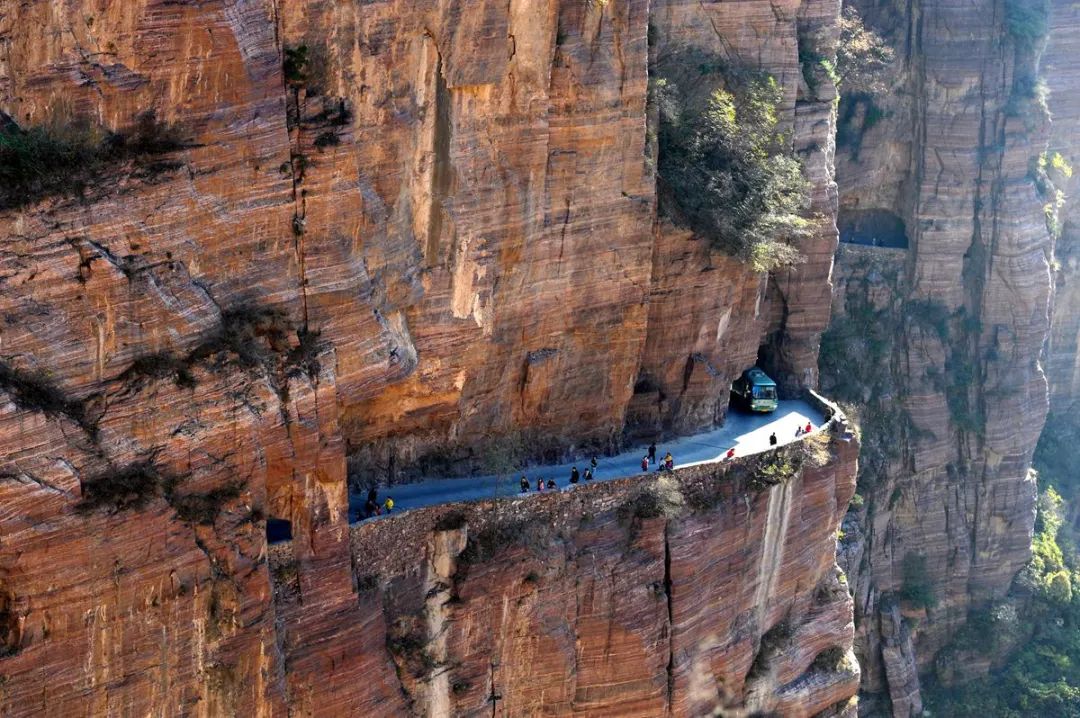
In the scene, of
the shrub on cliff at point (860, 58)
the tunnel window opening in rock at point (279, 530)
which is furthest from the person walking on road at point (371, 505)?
the shrub on cliff at point (860, 58)

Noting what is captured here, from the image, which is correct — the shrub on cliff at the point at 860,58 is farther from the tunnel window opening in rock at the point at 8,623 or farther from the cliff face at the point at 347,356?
the tunnel window opening in rock at the point at 8,623

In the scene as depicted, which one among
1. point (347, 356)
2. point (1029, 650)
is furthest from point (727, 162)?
point (1029, 650)

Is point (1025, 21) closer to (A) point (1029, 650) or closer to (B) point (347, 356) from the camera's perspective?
(A) point (1029, 650)

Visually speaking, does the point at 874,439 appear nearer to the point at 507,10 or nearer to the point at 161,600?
the point at 507,10

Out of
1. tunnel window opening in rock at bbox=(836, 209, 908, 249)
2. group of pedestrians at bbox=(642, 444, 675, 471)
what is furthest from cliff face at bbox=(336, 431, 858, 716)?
tunnel window opening in rock at bbox=(836, 209, 908, 249)

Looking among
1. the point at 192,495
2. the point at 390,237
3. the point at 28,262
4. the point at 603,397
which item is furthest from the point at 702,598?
the point at 28,262
